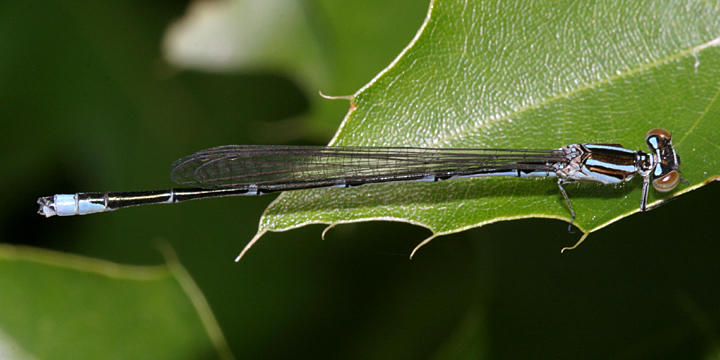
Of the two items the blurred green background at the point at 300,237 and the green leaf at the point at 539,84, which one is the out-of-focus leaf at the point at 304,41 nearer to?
the blurred green background at the point at 300,237

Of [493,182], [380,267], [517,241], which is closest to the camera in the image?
[493,182]

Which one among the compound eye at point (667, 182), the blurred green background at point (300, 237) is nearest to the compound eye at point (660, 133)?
the compound eye at point (667, 182)

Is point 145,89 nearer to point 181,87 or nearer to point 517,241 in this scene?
point 181,87

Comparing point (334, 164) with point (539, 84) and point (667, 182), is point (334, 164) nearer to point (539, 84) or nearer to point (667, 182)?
point (539, 84)

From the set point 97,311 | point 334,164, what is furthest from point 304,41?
point 97,311

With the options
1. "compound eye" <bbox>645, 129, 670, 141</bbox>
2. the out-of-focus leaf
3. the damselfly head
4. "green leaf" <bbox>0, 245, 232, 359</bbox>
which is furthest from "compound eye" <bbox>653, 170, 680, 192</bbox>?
"green leaf" <bbox>0, 245, 232, 359</bbox>

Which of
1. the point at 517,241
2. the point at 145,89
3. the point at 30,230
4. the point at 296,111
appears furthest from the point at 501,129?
the point at 30,230

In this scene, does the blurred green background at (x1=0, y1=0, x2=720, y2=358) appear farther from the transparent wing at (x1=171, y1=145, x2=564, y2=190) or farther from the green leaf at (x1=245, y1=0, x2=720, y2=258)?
the green leaf at (x1=245, y1=0, x2=720, y2=258)
